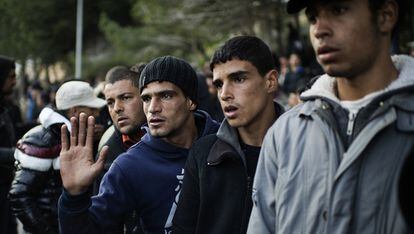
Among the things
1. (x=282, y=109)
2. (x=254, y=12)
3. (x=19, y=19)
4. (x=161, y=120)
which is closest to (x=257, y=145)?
(x=282, y=109)

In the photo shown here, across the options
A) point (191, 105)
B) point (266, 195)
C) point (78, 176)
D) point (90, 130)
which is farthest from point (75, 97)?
point (266, 195)

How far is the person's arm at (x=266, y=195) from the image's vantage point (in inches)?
99.0

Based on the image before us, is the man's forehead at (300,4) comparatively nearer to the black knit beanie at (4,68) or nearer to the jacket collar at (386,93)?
the jacket collar at (386,93)

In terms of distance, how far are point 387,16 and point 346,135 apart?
47cm

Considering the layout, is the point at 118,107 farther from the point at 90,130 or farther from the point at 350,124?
the point at 350,124

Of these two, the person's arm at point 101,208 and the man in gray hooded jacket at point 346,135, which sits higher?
the man in gray hooded jacket at point 346,135

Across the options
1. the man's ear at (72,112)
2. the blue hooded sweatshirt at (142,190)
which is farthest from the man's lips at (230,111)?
the man's ear at (72,112)

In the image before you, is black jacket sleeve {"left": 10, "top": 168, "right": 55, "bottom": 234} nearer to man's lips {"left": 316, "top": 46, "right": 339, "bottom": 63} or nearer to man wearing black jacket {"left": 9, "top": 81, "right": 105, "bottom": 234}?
man wearing black jacket {"left": 9, "top": 81, "right": 105, "bottom": 234}

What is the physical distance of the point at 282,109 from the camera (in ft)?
12.6

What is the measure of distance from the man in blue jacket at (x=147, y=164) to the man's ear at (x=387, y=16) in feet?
5.75

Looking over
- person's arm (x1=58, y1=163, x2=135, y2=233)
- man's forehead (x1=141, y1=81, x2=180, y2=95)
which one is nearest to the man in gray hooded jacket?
person's arm (x1=58, y1=163, x2=135, y2=233)

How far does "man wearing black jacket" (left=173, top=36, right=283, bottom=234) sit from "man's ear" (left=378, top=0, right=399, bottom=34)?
114 centimetres

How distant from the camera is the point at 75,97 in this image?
5875 mm

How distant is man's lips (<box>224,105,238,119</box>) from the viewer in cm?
348
